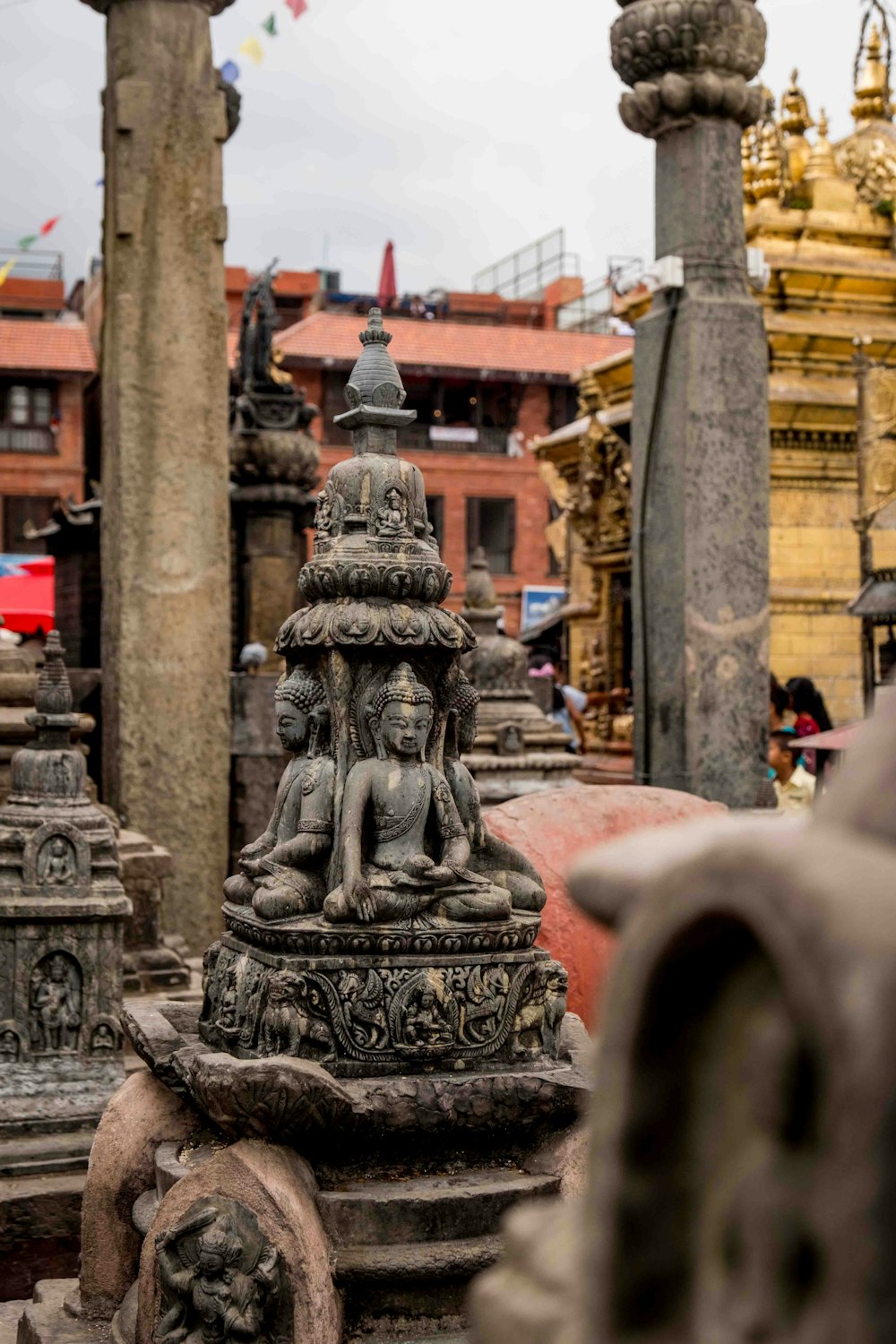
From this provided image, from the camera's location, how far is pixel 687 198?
8.51m

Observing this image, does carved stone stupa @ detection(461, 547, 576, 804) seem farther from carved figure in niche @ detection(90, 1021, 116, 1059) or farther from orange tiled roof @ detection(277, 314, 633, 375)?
orange tiled roof @ detection(277, 314, 633, 375)

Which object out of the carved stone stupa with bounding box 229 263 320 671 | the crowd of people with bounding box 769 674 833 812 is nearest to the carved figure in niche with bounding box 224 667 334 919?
the crowd of people with bounding box 769 674 833 812

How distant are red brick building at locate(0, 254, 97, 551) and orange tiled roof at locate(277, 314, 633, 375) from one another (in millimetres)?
4249

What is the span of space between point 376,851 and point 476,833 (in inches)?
12.0

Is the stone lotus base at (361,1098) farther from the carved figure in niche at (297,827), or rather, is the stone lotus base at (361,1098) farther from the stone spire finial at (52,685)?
the stone spire finial at (52,685)

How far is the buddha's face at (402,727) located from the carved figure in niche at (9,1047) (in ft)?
7.84

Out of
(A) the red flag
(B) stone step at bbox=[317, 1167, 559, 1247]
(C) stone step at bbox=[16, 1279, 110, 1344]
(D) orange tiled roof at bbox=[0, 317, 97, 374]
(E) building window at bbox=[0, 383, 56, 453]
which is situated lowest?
(C) stone step at bbox=[16, 1279, 110, 1344]

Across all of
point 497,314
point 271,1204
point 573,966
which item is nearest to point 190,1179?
point 271,1204

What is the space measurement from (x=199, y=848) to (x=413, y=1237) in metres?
6.36

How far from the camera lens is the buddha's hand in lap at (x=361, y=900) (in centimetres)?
360

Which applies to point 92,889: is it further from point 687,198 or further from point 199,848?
point 687,198

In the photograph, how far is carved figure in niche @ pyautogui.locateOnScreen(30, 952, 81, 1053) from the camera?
562 cm

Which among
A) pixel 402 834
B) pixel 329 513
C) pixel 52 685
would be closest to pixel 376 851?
pixel 402 834

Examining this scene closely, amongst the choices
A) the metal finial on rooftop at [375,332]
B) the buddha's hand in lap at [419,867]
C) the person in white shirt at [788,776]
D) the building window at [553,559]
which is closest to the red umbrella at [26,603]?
the person in white shirt at [788,776]
